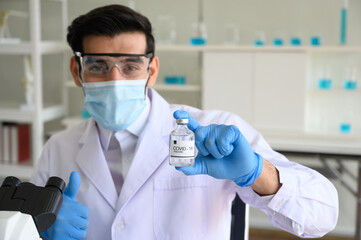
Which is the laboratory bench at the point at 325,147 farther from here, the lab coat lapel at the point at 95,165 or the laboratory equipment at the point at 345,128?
the lab coat lapel at the point at 95,165

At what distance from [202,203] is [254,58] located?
1.80 meters

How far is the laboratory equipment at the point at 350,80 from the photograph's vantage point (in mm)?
2914

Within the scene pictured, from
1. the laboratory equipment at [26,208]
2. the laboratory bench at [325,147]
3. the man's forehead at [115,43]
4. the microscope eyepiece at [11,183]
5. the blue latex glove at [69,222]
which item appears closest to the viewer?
the laboratory equipment at [26,208]

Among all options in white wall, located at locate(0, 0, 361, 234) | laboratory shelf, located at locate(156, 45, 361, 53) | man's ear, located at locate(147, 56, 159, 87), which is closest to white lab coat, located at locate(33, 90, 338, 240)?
man's ear, located at locate(147, 56, 159, 87)

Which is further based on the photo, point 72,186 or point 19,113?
point 19,113

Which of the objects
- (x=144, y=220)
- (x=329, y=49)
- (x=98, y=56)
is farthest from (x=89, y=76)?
(x=329, y=49)

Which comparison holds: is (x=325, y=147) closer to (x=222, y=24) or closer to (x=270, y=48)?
(x=270, y=48)

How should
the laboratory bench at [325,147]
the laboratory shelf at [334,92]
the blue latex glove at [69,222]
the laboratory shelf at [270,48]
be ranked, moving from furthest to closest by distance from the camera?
the laboratory shelf at [334,92]
the laboratory shelf at [270,48]
the laboratory bench at [325,147]
the blue latex glove at [69,222]

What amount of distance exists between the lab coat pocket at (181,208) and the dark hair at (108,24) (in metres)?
0.42

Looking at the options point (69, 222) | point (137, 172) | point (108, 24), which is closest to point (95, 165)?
point (137, 172)

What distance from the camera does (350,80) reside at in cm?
295

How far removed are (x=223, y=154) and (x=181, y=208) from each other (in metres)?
0.34

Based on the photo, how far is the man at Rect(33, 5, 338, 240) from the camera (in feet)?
3.62

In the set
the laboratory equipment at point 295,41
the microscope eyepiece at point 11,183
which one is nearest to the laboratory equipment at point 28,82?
the laboratory equipment at point 295,41
